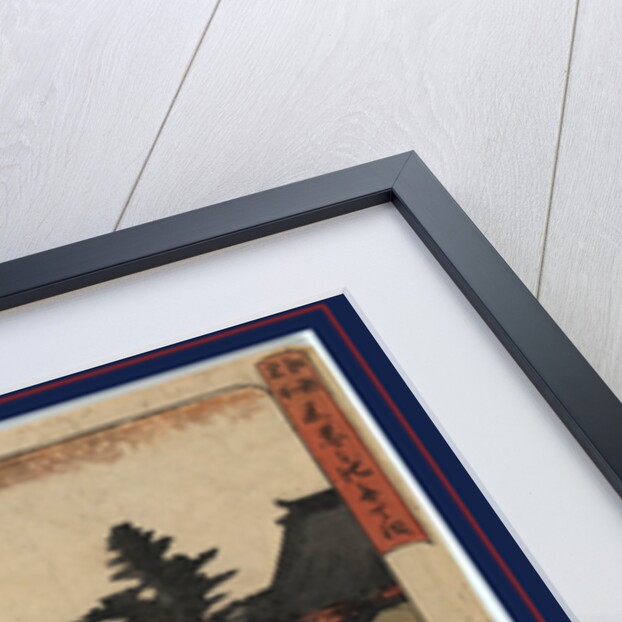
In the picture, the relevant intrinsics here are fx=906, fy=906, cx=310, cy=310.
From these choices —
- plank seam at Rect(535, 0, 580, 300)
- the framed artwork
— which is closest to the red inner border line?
the framed artwork

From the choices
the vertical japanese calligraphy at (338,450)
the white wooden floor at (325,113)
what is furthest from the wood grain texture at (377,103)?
the vertical japanese calligraphy at (338,450)

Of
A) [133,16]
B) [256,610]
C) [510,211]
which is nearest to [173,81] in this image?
[133,16]

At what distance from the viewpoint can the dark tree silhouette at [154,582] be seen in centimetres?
33

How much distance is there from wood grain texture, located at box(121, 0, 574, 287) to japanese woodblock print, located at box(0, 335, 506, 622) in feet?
0.42

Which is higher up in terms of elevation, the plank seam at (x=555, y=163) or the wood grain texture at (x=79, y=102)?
the wood grain texture at (x=79, y=102)

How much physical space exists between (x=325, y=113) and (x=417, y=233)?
0.38 feet

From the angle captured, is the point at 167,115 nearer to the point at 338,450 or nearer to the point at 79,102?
the point at 79,102

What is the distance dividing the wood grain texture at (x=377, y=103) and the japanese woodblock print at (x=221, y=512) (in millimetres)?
127

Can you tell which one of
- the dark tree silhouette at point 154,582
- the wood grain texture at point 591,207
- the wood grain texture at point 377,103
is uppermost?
the wood grain texture at point 377,103

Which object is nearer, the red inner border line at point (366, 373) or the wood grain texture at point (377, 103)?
the red inner border line at point (366, 373)

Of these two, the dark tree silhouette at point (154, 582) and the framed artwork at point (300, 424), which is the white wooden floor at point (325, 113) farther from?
the dark tree silhouette at point (154, 582)

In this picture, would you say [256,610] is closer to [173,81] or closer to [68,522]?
[68,522]

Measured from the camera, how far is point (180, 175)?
0.48 m

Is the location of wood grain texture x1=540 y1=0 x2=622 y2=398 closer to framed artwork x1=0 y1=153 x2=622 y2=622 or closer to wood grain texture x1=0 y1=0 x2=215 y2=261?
framed artwork x1=0 y1=153 x2=622 y2=622
